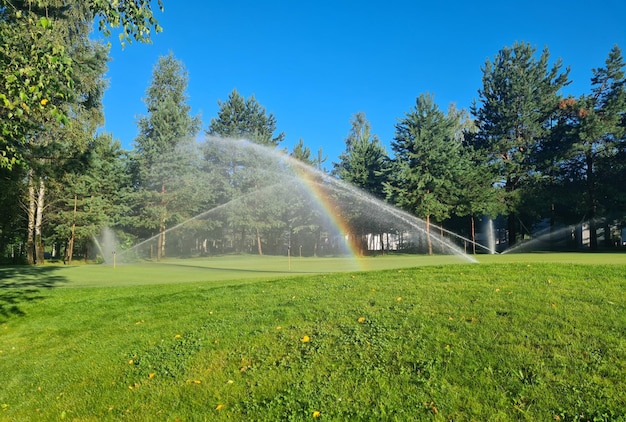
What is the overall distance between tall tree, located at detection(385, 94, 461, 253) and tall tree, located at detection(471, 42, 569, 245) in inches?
219

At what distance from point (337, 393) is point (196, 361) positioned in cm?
211

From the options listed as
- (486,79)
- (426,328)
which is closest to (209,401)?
(426,328)

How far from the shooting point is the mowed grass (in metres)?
3.75

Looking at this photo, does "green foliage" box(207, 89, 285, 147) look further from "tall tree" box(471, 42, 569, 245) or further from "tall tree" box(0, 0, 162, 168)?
"tall tree" box(0, 0, 162, 168)

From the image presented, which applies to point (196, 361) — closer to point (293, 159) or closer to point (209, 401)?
point (209, 401)

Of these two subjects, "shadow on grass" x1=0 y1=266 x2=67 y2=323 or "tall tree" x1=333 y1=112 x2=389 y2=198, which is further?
"tall tree" x1=333 y1=112 x2=389 y2=198

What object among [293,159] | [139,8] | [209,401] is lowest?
[209,401]

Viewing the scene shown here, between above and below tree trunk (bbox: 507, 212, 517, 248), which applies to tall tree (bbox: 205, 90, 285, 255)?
above

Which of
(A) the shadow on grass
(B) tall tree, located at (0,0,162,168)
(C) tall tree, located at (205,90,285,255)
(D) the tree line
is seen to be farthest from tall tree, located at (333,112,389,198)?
(B) tall tree, located at (0,0,162,168)

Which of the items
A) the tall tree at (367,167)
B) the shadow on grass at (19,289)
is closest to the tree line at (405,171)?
the tall tree at (367,167)

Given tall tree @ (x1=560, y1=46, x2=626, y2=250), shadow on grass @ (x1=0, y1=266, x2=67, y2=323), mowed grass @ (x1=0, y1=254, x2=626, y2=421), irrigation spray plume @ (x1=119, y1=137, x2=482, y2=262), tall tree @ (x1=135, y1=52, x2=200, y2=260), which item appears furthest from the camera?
irrigation spray plume @ (x1=119, y1=137, x2=482, y2=262)

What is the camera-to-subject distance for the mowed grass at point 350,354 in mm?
3754

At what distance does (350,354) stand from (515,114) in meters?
42.8

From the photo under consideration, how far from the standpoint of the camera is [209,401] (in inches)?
166
